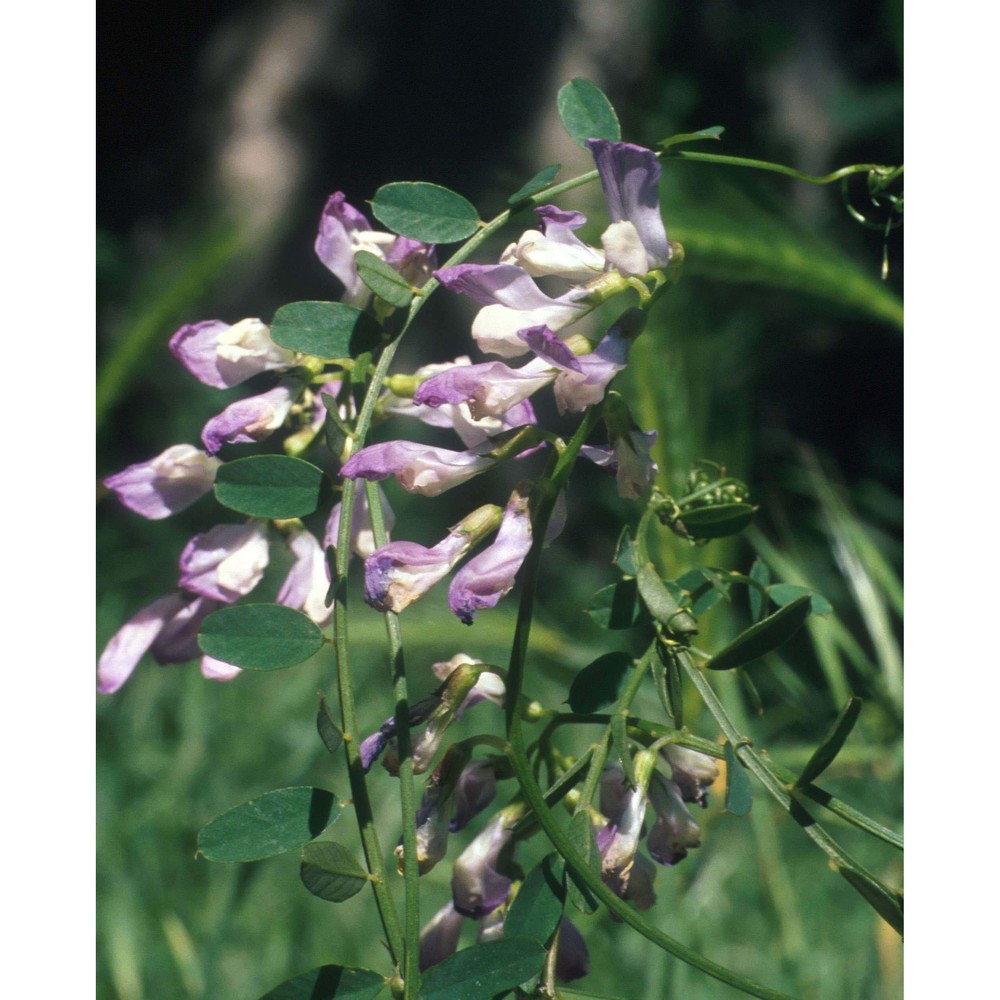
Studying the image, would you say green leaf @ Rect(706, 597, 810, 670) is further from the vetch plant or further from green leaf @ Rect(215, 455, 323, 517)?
green leaf @ Rect(215, 455, 323, 517)

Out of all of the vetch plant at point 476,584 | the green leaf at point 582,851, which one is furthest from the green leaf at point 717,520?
the green leaf at point 582,851

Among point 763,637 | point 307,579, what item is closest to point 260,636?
point 307,579

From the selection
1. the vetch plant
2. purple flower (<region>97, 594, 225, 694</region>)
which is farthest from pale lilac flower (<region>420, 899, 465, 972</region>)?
purple flower (<region>97, 594, 225, 694</region>)

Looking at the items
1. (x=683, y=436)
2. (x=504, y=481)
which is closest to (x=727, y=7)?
(x=504, y=481)

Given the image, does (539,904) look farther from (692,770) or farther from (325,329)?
(325,329)

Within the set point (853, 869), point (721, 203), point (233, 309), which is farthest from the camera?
point (233, 309)

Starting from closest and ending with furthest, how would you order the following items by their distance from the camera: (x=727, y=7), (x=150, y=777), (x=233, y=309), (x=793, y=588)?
1. (x=793, y=588)
2. (x=150, y=777)
3. (x=727, y=7)
4. (x=233, y=309)
